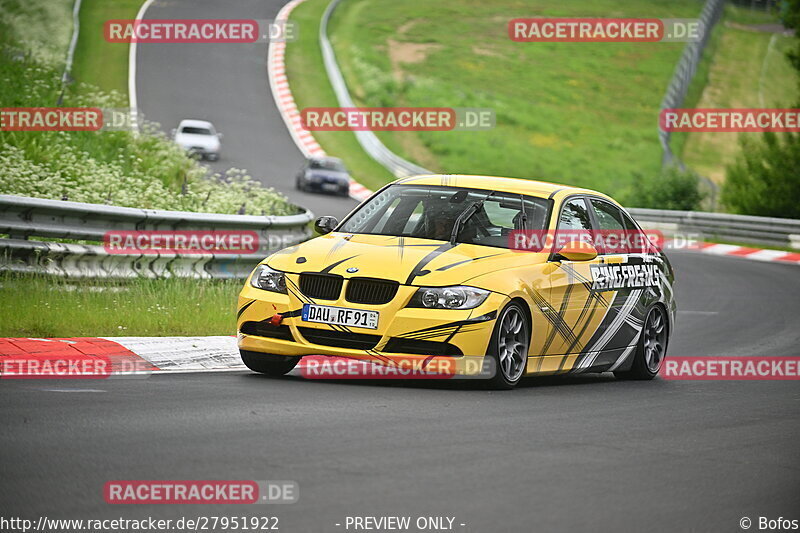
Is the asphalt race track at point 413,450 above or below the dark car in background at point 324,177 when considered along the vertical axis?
above

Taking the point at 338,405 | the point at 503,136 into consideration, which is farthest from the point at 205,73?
the point at 338,405

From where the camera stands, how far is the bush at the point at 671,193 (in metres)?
40.1

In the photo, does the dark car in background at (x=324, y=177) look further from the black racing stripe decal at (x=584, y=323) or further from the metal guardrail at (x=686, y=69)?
the black racing stripe decal at (x=584, y=323)

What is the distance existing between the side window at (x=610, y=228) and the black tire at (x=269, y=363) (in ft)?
9.91

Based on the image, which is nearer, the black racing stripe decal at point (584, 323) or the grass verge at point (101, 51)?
the black racing stripe decal at point (584, 323)

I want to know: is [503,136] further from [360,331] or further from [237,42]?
[360,331]

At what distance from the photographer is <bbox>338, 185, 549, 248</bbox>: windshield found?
1053cm

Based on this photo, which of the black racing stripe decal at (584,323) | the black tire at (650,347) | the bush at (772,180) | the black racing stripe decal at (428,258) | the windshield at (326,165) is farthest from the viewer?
the bush at (772,180)

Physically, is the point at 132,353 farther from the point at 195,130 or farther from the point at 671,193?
the point at 671,193

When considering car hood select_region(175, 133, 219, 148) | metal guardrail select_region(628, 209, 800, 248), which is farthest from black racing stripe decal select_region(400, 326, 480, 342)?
car hood select_region(175, 133, 219, 148)

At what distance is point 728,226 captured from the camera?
3416cm

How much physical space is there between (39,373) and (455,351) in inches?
115

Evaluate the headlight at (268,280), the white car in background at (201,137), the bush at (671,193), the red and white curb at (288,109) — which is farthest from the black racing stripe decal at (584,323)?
the bush at (671,193)

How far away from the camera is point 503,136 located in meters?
56.9
